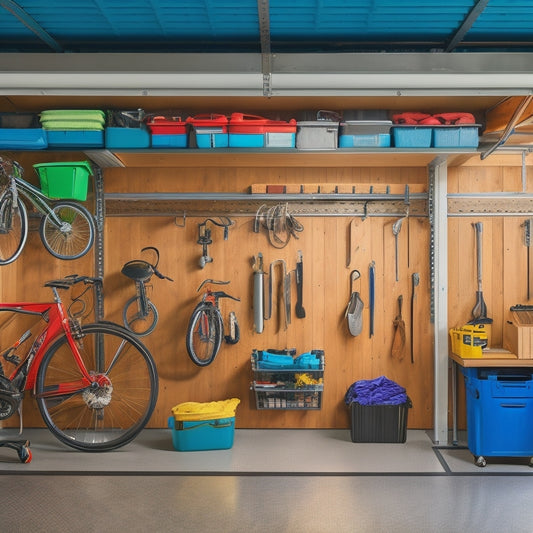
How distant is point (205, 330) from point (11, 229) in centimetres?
167

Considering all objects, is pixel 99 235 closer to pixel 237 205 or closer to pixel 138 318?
pixel 138 318

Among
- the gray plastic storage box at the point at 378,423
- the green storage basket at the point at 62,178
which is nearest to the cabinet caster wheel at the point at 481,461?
the gray plastic storage box at the point at 378,423

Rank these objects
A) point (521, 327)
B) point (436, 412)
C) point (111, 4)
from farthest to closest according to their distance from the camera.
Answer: point (436, 412), point (521, 327), point (111, 4)

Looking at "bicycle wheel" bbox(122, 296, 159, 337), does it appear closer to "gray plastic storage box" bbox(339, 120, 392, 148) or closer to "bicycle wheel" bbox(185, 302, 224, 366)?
"bicycle wheel" bbox(185, 302, 224, 366)

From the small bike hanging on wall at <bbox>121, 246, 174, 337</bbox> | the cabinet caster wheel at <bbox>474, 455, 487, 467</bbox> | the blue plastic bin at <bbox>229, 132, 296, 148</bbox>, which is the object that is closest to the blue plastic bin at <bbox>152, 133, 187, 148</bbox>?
the blue plastic bin at <bbox>229, 132, 296, 148</bbox>

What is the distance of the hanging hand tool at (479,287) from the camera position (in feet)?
16.9

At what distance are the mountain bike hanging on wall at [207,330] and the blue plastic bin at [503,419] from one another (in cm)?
198

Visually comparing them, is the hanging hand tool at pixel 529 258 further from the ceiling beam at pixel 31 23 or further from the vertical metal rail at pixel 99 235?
the ceiling beam at pixel 31 23

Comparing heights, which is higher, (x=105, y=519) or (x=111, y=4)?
(x=111, y=4)

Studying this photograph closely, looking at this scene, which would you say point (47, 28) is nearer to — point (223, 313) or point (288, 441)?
point (223, 313)

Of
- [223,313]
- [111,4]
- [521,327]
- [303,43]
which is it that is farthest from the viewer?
[223,313]

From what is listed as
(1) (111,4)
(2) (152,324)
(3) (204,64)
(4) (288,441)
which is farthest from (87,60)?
(4) (288,441)

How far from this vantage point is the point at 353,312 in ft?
17.2

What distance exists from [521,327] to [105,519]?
3.08 m
